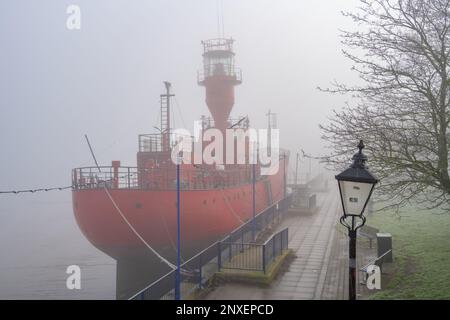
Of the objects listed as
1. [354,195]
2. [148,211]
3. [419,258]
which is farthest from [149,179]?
[354,195]

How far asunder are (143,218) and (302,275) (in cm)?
792

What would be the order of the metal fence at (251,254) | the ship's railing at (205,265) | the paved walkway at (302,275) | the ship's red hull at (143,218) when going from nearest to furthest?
the ship's railing at (205,265)
the paved walkway at (302,275)
the metal fence at (251,254)
the ship's red hull at (143,218)

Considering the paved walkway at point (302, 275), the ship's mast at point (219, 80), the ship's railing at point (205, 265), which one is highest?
the ship's mast at point (219, 80)

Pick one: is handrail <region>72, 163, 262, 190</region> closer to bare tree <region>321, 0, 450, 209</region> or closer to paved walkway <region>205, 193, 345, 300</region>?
paved walkway <region>205, 193, 345, 300</region>

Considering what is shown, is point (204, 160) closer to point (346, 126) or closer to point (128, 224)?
point (128, 224)

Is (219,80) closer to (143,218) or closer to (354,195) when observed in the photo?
(143,218)

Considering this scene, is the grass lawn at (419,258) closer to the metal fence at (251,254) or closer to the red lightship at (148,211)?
the metal fence at (251,254)

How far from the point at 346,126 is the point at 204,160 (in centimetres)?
1637

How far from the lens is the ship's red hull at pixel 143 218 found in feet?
56.9

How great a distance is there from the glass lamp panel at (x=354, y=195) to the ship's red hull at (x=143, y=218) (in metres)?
13.0

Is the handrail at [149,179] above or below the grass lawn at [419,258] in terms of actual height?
above

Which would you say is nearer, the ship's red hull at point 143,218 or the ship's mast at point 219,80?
the ship's red hull at point 143,218

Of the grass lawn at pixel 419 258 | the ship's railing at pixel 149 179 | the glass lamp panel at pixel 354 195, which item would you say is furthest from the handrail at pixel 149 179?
the glass lamp panel at pixel 354 195

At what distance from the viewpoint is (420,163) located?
9430 mm
